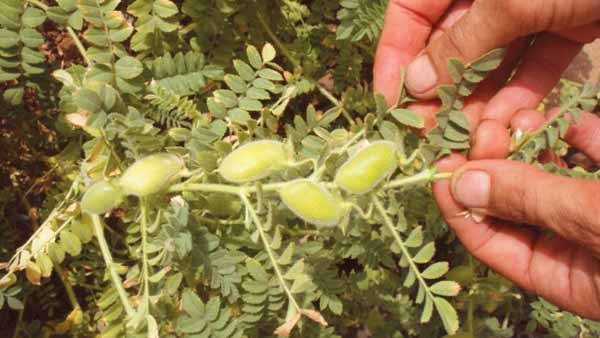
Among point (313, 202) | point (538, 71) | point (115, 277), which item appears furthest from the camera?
point (538, 71)

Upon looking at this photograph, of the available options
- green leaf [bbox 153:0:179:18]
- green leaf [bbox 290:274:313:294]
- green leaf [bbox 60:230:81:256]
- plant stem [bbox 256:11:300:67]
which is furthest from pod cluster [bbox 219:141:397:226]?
plant stem [bbox 256:11:300:67]

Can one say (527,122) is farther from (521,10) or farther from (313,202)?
(313,202)

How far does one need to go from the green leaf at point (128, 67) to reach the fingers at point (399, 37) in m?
0.77

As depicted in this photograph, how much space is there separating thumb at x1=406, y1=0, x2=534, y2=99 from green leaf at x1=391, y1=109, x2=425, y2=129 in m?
0.12

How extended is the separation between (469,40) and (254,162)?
2.53 ft

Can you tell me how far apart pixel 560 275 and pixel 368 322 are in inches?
34.4

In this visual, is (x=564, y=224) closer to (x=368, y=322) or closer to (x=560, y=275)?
(x=560, y=275)

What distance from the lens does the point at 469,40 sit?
170 centimetres

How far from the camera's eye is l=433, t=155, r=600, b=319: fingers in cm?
177

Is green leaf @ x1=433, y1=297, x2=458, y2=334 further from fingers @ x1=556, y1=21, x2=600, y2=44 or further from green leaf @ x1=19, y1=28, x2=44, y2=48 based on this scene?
green leaf @ x1=19, y1=28, x2=44, y2=48

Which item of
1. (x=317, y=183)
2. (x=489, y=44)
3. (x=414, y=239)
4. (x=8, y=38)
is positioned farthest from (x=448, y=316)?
(x=8, y=38)

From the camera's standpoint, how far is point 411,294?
2604 millimetres

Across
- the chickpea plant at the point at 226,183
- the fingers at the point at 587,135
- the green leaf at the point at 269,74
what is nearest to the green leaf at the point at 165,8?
the chickpea plant at the point at 226,183

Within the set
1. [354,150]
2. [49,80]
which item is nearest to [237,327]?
[354,150]
